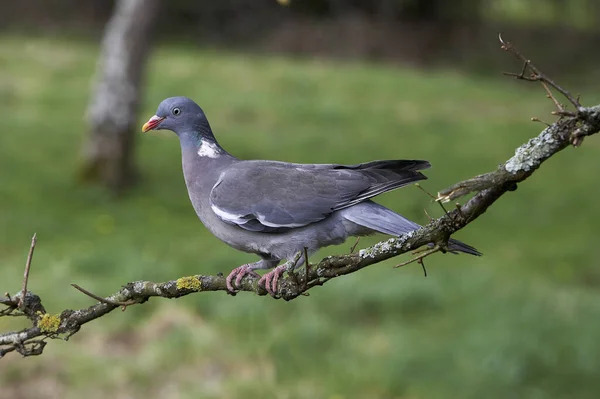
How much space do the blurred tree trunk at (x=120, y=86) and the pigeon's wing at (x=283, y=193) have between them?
10.5m

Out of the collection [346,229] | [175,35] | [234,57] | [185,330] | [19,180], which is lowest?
[185,330]

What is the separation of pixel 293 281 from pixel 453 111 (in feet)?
55.9

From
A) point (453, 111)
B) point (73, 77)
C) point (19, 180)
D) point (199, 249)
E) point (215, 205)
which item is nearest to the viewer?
point (215, 205)

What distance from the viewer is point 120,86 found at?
13.4m

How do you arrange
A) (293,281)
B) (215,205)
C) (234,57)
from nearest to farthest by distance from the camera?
(293,281) < (215,205) < (234,57)

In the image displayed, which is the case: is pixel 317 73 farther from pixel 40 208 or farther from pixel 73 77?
pixel 40 208

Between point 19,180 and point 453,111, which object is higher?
point 453,111

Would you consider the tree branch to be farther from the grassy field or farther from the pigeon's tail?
the grassy field

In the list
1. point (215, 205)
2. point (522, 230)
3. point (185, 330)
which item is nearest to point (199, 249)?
point (185, 330)

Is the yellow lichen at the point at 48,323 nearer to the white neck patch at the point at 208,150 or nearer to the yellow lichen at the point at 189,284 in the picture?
the yellow lichen at the point at 189,284

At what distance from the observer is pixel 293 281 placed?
8.55ft

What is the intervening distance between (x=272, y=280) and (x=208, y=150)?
67cm

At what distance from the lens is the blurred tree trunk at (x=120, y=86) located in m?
13.4

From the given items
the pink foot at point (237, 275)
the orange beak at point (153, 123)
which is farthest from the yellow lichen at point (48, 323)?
the orange beak at point (153, 123)
